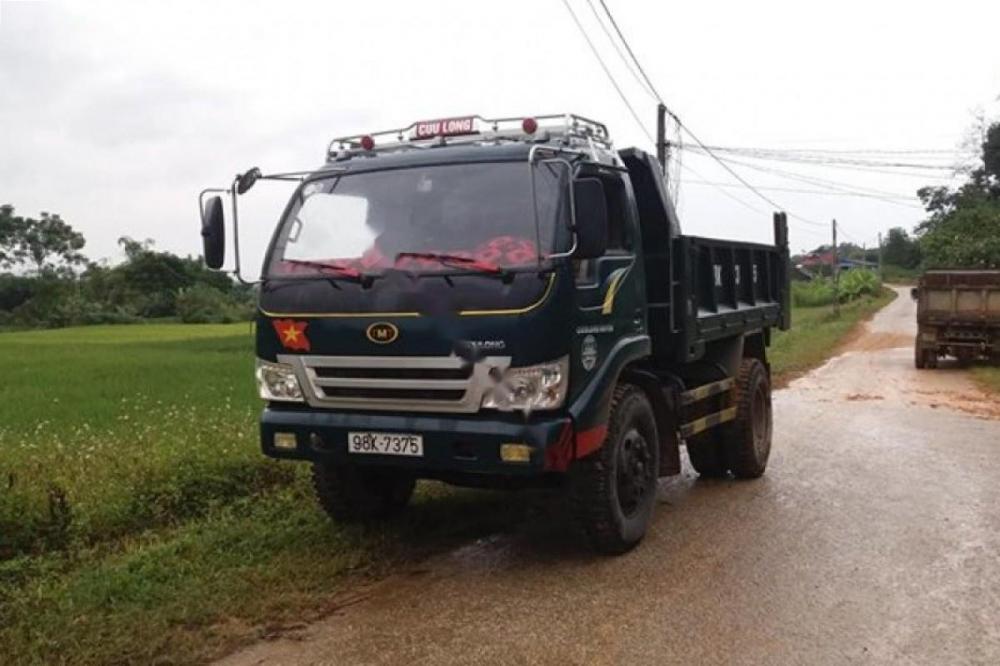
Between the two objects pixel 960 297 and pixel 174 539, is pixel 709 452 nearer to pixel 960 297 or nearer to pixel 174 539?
pixel 174 539

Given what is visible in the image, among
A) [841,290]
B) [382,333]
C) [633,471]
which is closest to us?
[382,333]

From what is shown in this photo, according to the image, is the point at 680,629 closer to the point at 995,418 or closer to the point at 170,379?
the point at 995,418

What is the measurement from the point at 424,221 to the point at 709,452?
3798 mm

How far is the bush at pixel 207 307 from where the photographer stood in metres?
56.2

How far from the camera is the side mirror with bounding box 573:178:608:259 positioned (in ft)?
15.1

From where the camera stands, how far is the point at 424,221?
4.99 meters

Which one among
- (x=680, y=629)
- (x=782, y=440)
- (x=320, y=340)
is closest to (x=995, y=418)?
(x=782, y=440)

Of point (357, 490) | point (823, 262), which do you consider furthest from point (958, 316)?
point (823, 262)

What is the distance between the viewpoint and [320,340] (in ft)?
16.0

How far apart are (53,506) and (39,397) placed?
8680mm

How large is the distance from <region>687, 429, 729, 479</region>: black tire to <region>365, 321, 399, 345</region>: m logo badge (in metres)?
3.69

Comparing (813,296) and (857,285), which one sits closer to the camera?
(813,296)

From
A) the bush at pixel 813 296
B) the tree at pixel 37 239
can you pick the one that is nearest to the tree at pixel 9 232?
the tree at pixel 37 239

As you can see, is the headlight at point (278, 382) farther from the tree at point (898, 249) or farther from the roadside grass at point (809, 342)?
the tree at point (898, 249)
